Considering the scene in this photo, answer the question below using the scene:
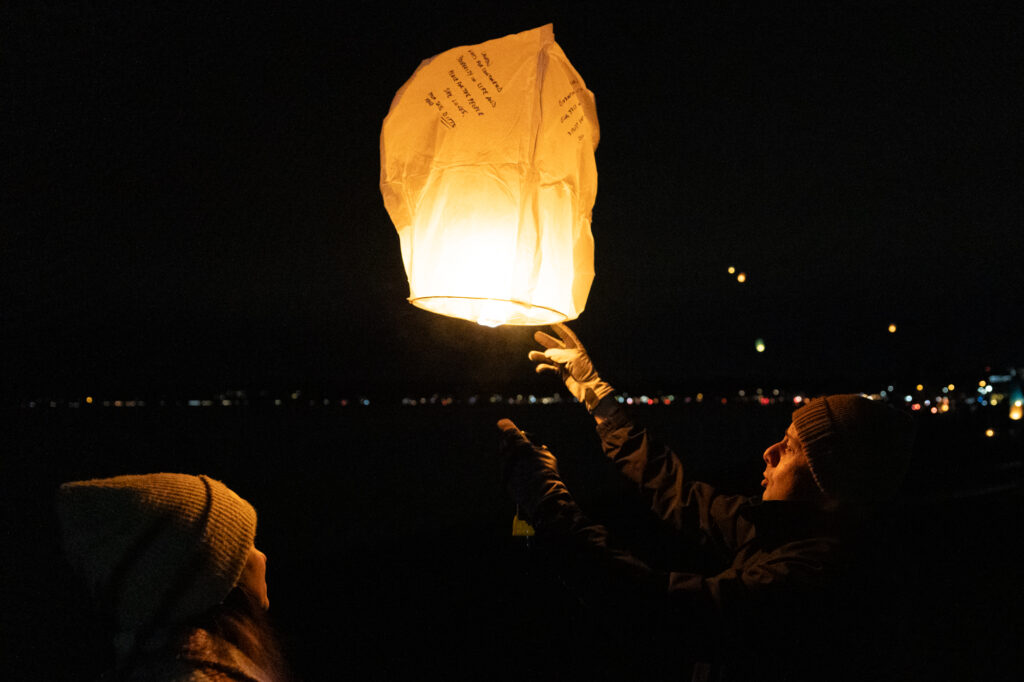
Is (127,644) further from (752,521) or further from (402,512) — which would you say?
(402,512)

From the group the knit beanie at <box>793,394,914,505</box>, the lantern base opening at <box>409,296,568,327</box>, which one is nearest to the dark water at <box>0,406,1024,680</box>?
the knit beanie at <box>793,394,914,505</box>

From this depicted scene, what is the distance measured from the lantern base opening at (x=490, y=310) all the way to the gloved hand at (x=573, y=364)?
0.29 metres

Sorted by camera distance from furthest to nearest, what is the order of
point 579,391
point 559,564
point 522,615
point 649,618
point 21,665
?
point 21,665 < point 522,615 < point 579,391 < point 559,564 < point 649,618

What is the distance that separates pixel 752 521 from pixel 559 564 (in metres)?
0.54

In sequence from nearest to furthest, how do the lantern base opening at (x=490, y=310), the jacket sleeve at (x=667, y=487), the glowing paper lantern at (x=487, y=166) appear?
the glowing paper lantern at (x=487, y=166), the lantern base opening at (x=490, y=310), the jacket sleeve at (x=667, y=487)

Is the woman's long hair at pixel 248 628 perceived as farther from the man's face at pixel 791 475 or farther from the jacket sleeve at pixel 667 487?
the man's face at pixel 791 475

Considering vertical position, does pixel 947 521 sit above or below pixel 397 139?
below

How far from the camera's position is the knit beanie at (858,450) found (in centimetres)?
149

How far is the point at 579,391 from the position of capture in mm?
1986

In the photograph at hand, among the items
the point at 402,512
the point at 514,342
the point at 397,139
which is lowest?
the point at 402,512

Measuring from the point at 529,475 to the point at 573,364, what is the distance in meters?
0.56

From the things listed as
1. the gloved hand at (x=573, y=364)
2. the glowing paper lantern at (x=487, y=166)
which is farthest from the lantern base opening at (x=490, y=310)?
the gloved hand at (x=573, y=364)

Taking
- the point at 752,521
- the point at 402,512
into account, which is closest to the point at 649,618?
the point at 752,521

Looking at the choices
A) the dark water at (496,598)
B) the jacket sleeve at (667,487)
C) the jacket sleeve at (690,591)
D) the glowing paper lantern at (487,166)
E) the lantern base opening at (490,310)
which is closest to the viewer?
the jacket sleeve at (690,591)
